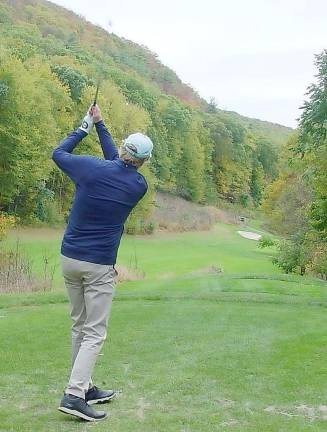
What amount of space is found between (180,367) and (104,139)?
2.46 m

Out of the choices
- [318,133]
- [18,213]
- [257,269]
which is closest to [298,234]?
[257,269]

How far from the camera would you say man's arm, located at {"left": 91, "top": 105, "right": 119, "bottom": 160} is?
5703 millimetres

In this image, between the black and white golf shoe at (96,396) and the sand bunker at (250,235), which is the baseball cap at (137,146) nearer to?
the black and white golf shoe at (96,396)

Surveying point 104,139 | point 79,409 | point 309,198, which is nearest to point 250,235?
point 309,198

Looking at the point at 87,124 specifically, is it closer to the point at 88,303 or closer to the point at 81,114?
the point at 88,303

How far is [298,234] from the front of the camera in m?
36.2

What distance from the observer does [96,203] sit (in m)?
5.14

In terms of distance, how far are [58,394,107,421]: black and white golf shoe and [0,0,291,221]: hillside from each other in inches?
174

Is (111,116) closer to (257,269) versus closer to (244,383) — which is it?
(257,269)

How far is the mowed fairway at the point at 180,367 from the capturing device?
4.93 m

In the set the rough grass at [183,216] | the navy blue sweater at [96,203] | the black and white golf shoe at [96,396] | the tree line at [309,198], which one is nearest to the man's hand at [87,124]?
the navy blue sweater at [96,203]

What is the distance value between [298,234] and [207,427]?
32281 mm

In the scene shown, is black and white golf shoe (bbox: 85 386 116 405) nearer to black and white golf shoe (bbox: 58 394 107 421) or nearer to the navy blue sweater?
black and white golf shoe (bbox: 58 394 107 421)

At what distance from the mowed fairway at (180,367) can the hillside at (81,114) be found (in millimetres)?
3644
